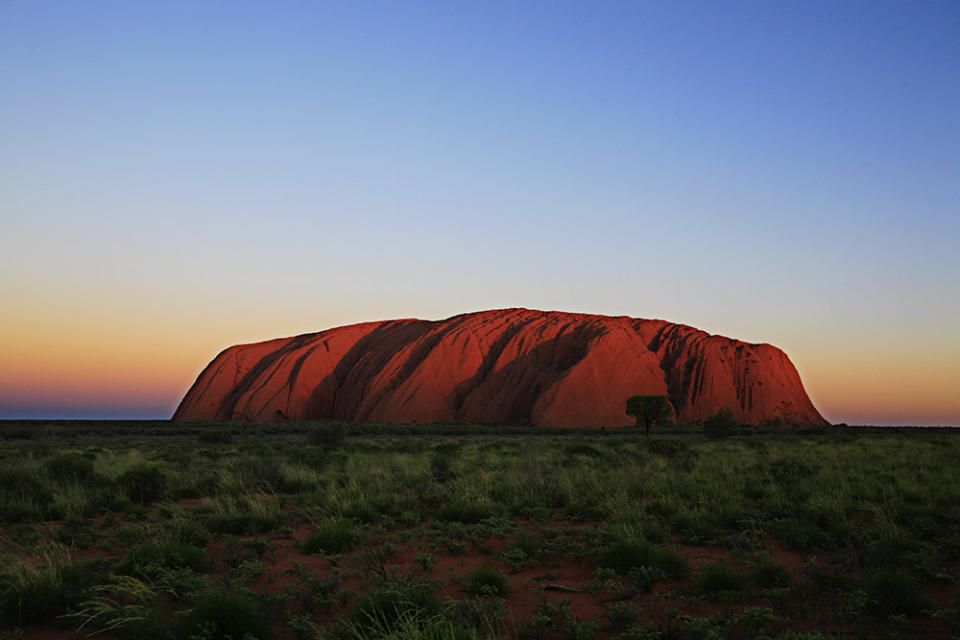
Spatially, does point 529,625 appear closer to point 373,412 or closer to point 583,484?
point 583,484

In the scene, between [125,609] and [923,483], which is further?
[923,483]

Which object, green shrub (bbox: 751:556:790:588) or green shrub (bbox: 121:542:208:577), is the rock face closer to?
green shrub (bbox: 751:556:790:588)

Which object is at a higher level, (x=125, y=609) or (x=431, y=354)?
(x=431, y=354)

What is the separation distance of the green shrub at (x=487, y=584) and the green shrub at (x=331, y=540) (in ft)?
7.56

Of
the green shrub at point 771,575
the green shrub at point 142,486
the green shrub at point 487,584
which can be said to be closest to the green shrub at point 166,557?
the green shrub at point 487,584

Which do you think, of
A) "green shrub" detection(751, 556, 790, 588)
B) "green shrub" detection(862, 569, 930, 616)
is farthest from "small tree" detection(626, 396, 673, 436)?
"green shrub" detection(862, 569, 930, 616)

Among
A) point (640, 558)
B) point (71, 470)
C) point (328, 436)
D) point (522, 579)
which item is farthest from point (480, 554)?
point (328, 436)

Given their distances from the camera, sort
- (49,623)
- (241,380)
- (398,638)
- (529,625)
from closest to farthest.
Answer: (398,638) < (529,625) < (49,623) < (241,380)

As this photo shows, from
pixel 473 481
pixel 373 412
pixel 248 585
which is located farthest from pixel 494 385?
pixel 248 585

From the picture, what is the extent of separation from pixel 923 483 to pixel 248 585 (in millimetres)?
12194

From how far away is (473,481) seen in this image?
12266 millimetres

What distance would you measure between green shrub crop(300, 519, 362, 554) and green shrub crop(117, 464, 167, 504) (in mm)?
5122

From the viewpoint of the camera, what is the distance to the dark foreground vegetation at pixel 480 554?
17.0 ft

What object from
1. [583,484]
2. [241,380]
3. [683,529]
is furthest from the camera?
[241,380]
